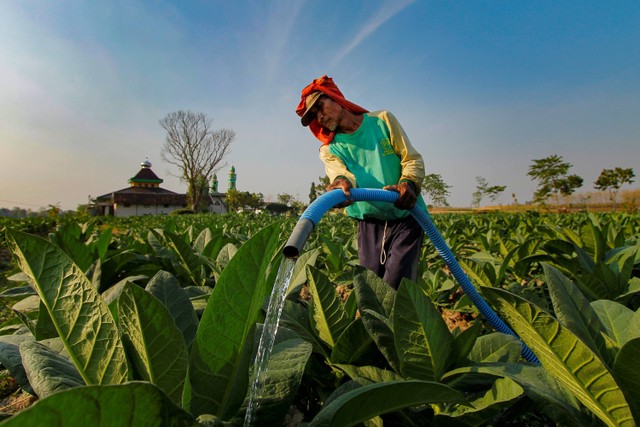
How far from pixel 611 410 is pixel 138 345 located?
2.90 feet

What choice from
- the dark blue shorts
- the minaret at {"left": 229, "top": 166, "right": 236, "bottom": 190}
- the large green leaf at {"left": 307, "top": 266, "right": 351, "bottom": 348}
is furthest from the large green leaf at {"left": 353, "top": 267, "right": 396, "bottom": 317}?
the minaret at {"left": 229, "top": 166, "right": 236, "bottom": 190}

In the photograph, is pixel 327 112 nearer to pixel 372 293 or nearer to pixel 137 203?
pixel 372 293

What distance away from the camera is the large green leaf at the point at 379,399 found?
540 millimetres

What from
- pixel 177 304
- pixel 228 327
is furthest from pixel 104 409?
pixel 177 304

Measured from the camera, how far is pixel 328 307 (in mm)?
1043

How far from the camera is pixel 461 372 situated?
2.70ft

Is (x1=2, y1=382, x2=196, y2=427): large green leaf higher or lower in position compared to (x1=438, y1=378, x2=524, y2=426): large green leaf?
higher

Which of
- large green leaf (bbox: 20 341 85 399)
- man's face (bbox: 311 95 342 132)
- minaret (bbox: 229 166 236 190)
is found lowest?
large green leaf (bbox: 20 341 85 399)

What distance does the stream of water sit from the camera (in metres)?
0.72

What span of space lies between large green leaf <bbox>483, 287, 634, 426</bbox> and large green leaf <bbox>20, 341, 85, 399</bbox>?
80 centimetres

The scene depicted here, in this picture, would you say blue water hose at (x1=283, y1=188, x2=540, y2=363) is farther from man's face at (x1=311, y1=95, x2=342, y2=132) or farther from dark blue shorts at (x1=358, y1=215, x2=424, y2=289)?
man's face at (x1=311, y1=95, x2=342, y2=132)

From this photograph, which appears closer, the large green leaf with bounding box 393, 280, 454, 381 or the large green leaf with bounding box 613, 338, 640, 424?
the large green leaf with bounding box 613, 338, 640, 424

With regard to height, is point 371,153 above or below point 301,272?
above

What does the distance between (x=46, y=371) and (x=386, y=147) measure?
7.52ft
